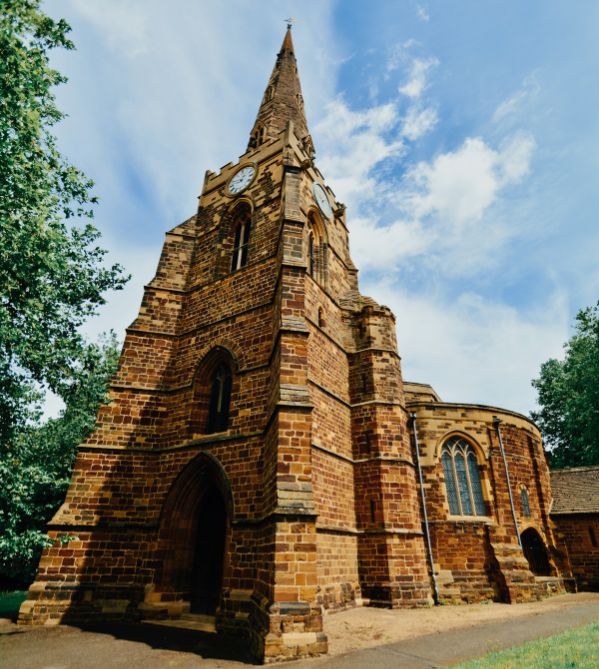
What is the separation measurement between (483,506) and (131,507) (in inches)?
438

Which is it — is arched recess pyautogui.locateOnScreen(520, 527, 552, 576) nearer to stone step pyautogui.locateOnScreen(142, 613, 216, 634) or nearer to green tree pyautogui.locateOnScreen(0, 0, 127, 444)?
stone step pyautogui.locateOnScreen(142, 613, 216, 634)

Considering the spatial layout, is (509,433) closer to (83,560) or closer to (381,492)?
(381,492)

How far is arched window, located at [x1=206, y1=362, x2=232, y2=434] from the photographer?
11031 mm

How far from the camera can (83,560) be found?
9445 mm

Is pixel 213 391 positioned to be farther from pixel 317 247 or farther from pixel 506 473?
pixel 506 473

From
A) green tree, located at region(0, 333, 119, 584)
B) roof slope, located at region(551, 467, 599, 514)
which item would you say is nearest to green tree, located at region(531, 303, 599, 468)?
roof slope, located at region(551, 467, 599, 514)

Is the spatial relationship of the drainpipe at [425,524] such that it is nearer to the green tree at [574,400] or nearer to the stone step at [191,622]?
the stone step at [191,622]

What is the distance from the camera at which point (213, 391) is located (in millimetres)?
11547

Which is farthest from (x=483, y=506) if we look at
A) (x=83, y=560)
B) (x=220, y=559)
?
(x=83, y=560)

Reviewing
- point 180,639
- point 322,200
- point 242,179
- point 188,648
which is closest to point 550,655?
point 188,648

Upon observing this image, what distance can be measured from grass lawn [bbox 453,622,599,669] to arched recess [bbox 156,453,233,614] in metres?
5.68

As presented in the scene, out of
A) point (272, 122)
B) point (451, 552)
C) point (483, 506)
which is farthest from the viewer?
point (272, 122)

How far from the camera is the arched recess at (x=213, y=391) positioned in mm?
10914

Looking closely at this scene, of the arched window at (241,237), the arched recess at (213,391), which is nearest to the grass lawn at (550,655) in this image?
the arched recess at (213,391)
